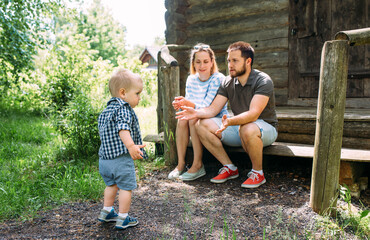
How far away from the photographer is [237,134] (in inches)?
137

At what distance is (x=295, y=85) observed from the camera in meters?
5.33

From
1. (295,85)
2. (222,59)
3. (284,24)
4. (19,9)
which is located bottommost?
(295,85)

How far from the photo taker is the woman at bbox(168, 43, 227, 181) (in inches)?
143

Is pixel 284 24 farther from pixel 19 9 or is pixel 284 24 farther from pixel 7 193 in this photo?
pixel 19 9

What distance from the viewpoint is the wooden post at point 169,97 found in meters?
3.91

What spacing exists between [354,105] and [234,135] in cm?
242

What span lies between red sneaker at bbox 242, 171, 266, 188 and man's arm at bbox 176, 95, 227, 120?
79cm

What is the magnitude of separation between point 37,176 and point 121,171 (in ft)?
6.77

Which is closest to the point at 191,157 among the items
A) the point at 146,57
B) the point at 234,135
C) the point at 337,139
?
the point at 234,135

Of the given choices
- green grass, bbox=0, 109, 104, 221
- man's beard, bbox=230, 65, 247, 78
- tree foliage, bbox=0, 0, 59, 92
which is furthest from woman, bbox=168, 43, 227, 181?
tree foliage, bbox=0, 0, 59, 92

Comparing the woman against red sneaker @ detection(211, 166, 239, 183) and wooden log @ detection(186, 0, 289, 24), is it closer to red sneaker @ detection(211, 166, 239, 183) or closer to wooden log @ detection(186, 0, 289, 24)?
red sneaker @ detection(211, 166, 239, 183)

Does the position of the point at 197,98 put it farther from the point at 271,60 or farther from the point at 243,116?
the point at 271,60

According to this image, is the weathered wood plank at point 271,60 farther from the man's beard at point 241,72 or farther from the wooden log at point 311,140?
the man's beard at point 241,72

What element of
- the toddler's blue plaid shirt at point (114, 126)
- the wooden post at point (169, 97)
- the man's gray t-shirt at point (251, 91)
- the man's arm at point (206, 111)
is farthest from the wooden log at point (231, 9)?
the toddler's blue plaid shirt at point (114, 126)
